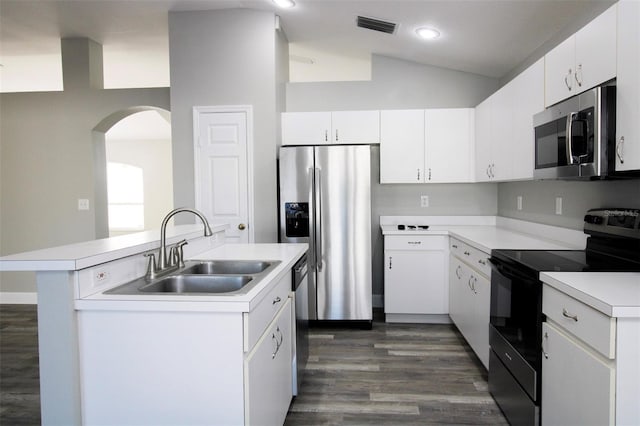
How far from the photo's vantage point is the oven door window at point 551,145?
2.12m

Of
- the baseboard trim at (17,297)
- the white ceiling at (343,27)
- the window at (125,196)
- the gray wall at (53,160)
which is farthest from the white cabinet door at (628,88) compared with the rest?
the window at (125,196)

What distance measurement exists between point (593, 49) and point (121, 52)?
458cm

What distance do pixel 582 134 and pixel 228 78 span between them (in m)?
2.87

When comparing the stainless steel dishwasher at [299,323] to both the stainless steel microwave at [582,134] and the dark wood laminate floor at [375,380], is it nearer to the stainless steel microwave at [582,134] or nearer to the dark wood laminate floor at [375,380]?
the dark wood laminate floor at [375,380]

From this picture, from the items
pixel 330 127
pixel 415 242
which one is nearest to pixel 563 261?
pixel 415 242

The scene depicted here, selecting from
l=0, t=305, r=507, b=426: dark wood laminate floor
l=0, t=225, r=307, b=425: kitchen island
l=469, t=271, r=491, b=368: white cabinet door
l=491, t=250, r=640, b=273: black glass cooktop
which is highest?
l=491, t=250, r=640, b=273: black glass cooktop

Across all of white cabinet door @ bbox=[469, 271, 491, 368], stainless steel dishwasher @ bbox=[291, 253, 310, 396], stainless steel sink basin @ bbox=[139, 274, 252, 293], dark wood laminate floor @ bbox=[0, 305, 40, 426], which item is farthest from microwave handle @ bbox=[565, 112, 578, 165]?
dark wood laminate floor @ bbox=[0, 305, 40, 426]

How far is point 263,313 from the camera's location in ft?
5.39

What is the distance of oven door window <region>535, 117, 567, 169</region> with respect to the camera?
2117 millimetres

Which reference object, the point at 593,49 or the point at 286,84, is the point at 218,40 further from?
the point at 593,49

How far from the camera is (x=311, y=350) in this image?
3283 millimetres

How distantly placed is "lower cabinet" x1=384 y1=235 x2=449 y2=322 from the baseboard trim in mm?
4002

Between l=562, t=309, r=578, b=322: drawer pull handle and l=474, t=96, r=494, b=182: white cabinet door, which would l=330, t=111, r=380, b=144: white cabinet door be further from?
l=562, t=309, r=578, b=322: drawer pull handle

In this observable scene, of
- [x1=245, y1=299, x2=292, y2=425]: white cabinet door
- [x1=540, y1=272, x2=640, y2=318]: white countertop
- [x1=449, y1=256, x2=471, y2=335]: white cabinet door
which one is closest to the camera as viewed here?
[x1=540, y1=272, x2=640, y2=318]: white countertop
